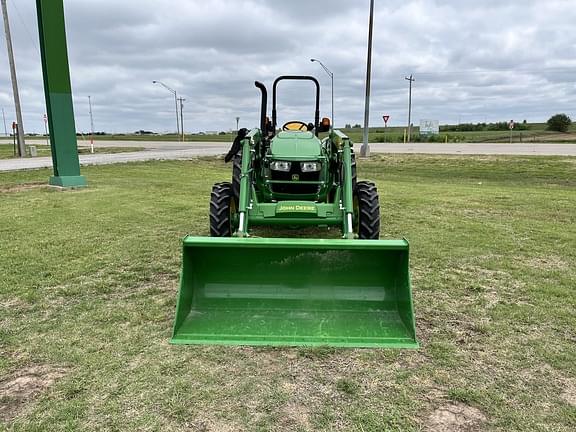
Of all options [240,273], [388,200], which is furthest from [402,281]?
[388,200]

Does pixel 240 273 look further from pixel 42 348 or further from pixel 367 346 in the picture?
pixel 42 348

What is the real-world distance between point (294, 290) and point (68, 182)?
363 inches

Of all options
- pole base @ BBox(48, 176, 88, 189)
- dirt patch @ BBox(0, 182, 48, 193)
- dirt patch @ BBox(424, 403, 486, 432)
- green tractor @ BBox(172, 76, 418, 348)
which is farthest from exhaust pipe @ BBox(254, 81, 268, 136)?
dirt patch @ BBox(0, 182, 48, 193)

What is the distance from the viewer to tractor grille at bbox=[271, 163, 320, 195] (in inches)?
211

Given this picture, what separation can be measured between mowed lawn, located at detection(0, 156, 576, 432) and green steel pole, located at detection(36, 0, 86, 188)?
14.8ft

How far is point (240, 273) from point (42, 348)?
4.71ft

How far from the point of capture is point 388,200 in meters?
Result: 9.49

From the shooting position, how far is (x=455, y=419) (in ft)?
8.30

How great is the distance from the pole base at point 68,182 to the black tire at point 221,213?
7123 millimetres

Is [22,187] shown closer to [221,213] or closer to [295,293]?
[221,213]

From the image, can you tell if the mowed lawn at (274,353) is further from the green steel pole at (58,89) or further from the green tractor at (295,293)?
the green steel pole at (58,89)

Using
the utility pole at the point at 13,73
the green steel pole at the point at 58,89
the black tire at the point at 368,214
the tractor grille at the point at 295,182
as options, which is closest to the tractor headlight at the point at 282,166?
the tractor grille at the point at 295,182

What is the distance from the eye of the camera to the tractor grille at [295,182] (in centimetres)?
537

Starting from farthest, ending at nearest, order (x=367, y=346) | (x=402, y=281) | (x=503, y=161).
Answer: (x=503, y=161)
(x=402, y=281)
(x=367, y=346)
